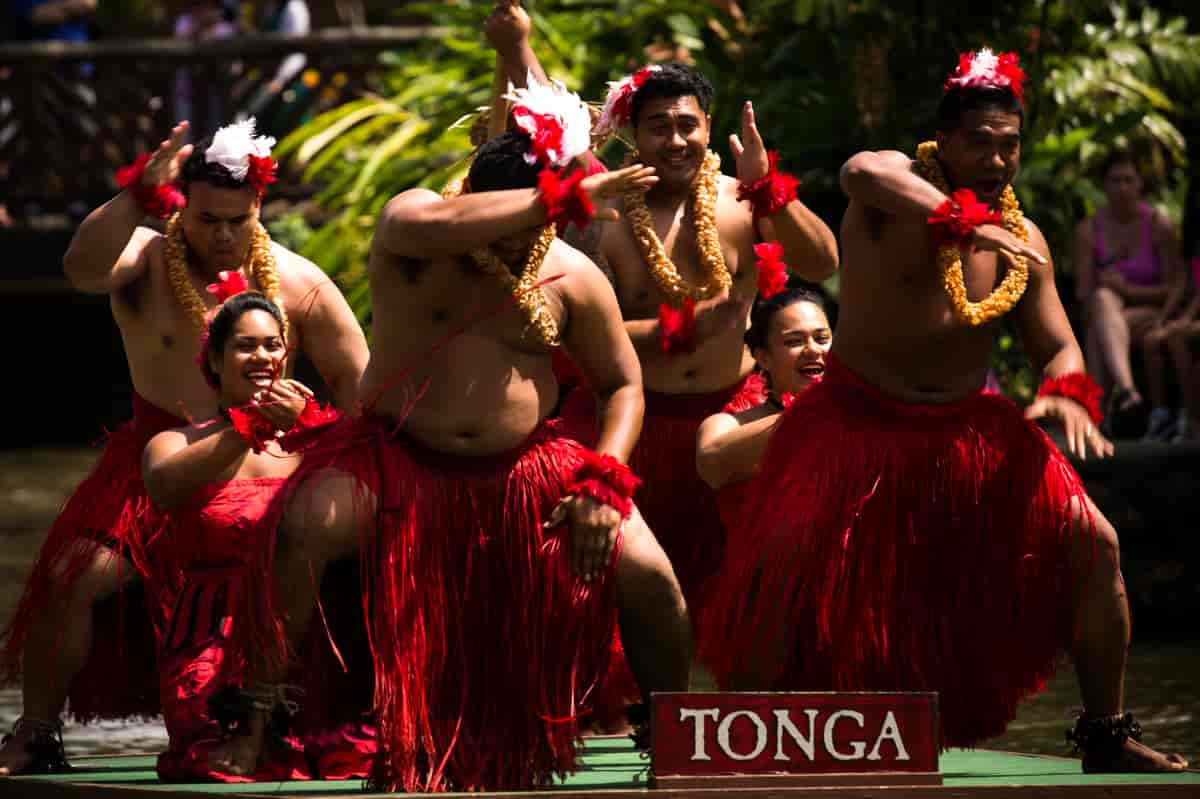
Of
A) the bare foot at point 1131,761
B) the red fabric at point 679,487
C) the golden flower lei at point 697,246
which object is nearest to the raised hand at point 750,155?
the golden flower lei at point 697,246

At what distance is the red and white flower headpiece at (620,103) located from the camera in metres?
5.66

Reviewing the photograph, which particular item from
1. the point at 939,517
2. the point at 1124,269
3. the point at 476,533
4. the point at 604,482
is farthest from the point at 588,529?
the point at 1124,269

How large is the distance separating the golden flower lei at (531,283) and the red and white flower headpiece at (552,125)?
0.13 meters

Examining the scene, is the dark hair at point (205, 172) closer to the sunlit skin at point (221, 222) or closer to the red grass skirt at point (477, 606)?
the sunlit skin at point (221, 222)

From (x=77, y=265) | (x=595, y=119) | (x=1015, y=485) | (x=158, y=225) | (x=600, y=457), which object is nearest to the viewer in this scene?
(x=600, y=457)

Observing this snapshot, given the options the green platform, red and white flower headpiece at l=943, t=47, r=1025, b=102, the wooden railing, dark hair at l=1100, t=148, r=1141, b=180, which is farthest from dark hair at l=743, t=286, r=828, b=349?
the wooden railing

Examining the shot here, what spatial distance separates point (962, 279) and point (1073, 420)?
1.31 ft

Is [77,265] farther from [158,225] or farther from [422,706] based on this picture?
[158,225]

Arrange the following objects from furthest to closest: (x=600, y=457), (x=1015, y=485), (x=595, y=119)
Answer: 1. (x=595, y=119)
2. (x=1015, y=485)
3. (x=600, y=457)

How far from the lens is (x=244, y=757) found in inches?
188

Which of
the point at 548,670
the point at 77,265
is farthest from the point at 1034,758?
the point at 77,265

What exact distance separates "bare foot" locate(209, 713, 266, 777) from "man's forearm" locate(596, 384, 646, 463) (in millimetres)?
804

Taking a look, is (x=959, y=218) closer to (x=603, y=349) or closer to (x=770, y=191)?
(x=603, y=349)

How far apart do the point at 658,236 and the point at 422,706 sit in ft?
4.77
